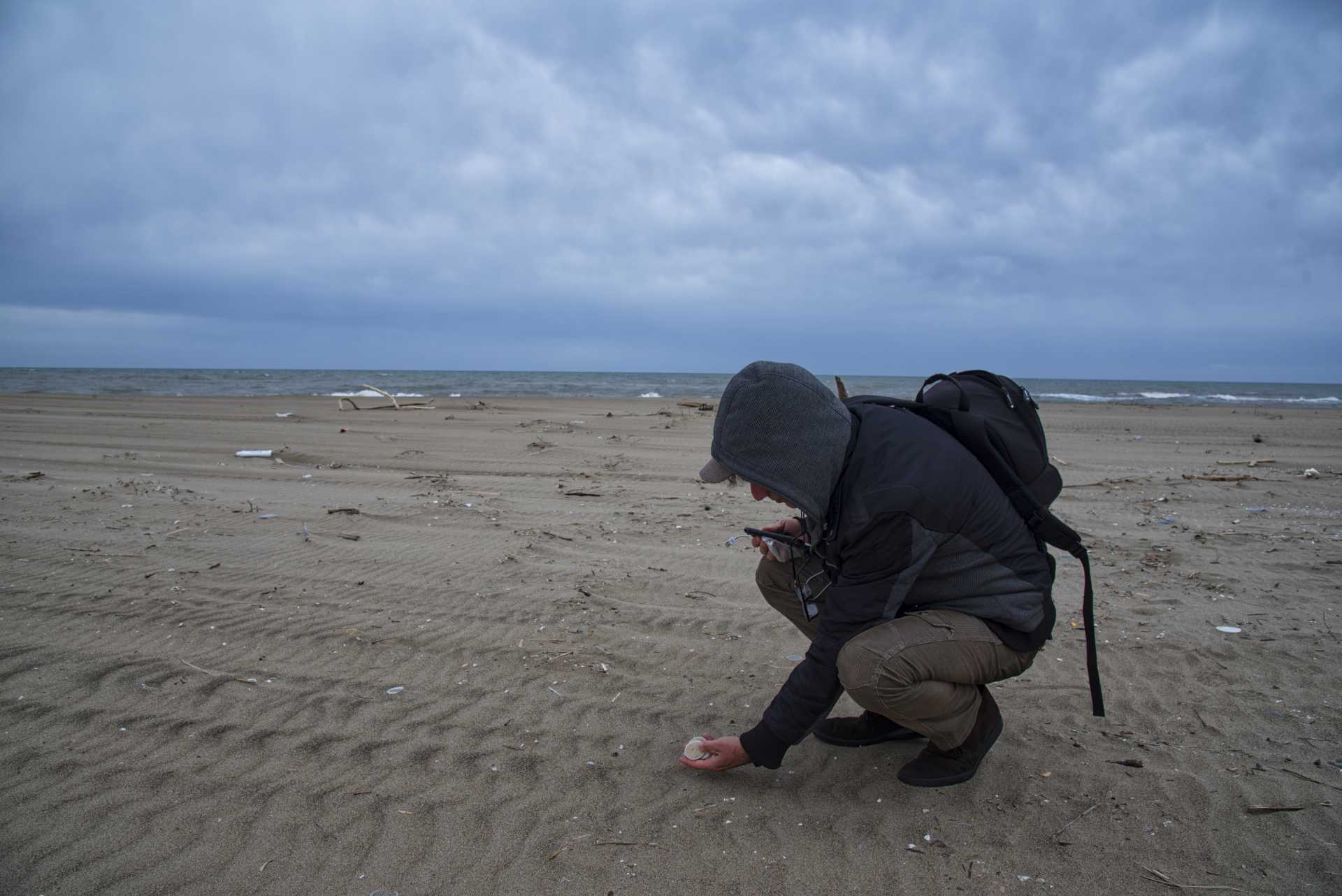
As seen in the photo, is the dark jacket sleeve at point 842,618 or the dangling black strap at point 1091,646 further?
the dangling black strap at point 1091,646

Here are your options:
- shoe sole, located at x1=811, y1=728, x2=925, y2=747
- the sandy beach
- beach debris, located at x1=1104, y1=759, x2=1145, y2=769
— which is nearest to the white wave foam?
the sandy beach

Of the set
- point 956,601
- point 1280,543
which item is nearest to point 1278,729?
point 956,601

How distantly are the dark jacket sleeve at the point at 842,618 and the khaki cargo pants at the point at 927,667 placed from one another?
0.23 ft

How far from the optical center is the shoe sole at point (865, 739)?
2928 millimetres

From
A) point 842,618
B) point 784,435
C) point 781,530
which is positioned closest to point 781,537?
point 781,530

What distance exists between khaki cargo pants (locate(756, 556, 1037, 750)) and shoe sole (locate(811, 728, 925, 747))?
1.55 ft

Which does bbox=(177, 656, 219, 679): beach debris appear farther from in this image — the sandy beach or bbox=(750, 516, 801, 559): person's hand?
bbox=(750, 516, 801, 559): person's hand

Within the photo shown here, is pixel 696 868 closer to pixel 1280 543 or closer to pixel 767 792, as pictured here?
pixel 767 792

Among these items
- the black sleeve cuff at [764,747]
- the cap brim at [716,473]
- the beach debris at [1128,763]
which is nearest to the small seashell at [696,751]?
the black sleeve cuff at [764,747]

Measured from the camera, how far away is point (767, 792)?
262 cm

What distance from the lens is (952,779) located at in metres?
2.58

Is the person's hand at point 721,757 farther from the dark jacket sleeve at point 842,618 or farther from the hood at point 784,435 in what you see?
the hood at point 784,435

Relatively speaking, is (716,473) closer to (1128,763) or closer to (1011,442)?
(1011,442)

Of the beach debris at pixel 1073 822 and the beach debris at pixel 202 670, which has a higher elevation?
the beach debris at pixel 202 670
